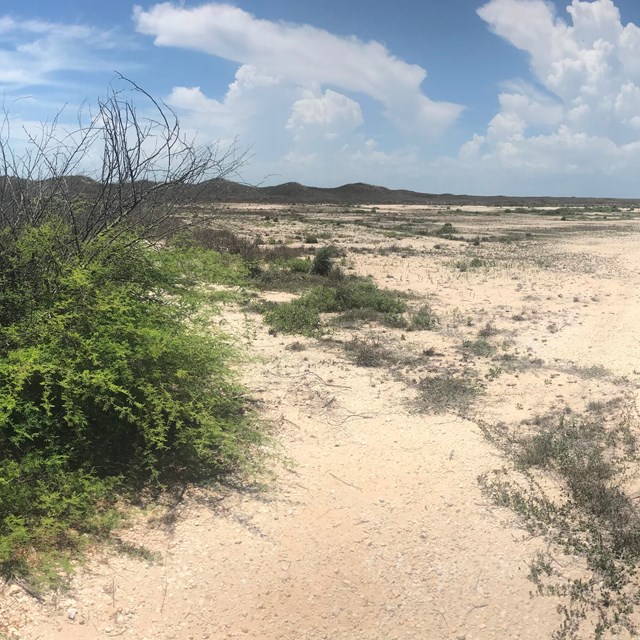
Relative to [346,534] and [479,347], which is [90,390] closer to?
[346,534]

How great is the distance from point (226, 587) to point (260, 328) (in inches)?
235

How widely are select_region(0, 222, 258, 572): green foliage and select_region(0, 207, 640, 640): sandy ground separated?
0.37 m

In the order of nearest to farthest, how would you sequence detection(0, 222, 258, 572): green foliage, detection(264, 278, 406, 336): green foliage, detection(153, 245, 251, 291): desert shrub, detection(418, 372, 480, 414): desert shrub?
detection(0, 222, 258, 572): green foliage
detection(153, 245, 251, 291): desert shrub
detection(418, 372, 480, 414): desert shrub
detection(264, 278, 406, 336): green foliage

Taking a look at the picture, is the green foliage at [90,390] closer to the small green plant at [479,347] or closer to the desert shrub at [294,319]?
the desert shrub at [294,319]

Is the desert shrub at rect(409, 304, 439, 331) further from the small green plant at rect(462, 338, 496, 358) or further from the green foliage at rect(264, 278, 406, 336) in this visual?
the small green plant at rect(462, 338, 496, 358)

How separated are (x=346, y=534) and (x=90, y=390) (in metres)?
2.11

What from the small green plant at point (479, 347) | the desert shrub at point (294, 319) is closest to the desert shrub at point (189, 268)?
the desert shrub at point (294, 319)

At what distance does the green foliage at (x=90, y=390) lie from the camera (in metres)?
3.82

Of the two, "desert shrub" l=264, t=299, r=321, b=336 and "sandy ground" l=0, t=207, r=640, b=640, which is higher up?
"desert shrub" l=264, t=299, r=321, b=336

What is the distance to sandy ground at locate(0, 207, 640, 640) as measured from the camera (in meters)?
3.38

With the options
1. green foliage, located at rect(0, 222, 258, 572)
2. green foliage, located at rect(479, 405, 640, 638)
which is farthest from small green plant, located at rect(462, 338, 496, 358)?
green foliage, located at rect(0, 222, 258, 572)

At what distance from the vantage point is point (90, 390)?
4.11m

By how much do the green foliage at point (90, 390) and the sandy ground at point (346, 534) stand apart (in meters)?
0.37

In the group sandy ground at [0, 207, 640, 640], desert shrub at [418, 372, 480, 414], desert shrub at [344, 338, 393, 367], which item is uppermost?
desert shrub at [344, 338, 393, 367]
